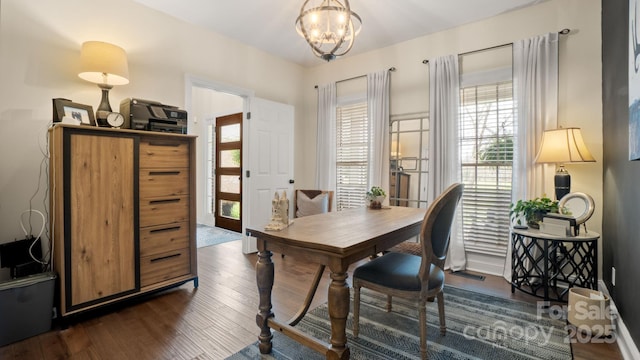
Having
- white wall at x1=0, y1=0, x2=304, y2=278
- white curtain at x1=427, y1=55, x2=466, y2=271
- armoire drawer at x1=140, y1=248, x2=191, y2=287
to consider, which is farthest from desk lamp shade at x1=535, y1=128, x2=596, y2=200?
white wall at x1=0, y1=0, x2=304, y2=278

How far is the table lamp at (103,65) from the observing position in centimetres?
238

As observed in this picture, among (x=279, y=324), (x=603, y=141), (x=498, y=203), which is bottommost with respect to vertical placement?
(x=279, y=324)

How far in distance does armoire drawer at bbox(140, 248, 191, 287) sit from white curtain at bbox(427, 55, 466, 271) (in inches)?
106

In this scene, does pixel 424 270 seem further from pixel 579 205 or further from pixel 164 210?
pixel 164 210

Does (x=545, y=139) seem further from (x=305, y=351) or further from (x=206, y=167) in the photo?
(x=206, y=167)

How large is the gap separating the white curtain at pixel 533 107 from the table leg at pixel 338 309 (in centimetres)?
237

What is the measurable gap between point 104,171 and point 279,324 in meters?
1.75

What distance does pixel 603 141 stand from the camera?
2.60 metres

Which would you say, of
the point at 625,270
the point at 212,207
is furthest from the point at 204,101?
the point at 625,270

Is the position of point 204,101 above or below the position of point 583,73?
above

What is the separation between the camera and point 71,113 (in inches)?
91.2

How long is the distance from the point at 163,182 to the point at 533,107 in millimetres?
3521

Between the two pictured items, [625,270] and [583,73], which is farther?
[583,73]

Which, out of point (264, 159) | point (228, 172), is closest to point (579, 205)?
point (264, 159)
